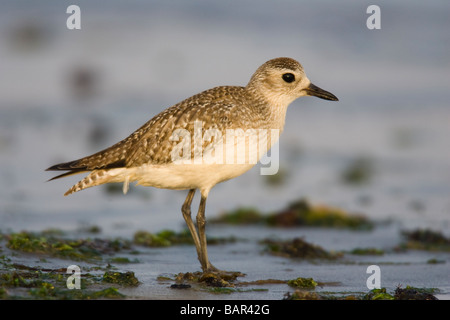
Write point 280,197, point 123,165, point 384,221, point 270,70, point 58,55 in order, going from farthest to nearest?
point 58,55 → point 280,197 → point 384,221 → point 270,70 → point 123,165

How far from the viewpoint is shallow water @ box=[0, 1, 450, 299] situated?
33.0 ft

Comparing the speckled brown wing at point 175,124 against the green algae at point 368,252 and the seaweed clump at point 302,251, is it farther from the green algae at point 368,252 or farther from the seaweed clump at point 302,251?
the green algae at point 368,252

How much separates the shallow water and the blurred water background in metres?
0.04

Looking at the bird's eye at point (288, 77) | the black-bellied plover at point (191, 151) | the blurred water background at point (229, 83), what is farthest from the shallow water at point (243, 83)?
the bird's eye at point (288, 77)

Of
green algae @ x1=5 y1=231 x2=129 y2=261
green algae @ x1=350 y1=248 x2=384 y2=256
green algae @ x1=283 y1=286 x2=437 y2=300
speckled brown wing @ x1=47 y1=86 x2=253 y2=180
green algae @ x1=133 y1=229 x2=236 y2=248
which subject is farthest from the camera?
green algae @ x1=350 y1=248 x2=384 y2=256

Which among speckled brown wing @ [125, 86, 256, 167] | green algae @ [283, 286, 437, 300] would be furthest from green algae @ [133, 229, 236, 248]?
green algae @ [283, 286, 437, 300]

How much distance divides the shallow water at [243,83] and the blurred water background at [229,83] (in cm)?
4

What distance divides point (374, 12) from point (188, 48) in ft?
21.6

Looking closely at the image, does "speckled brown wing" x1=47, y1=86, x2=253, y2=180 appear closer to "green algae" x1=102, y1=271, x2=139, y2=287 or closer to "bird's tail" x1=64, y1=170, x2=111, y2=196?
"bird's tail" x1=64, y1=170, x2=111, y2=196

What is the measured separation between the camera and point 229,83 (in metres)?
15.1

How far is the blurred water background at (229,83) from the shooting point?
11.5 meters
